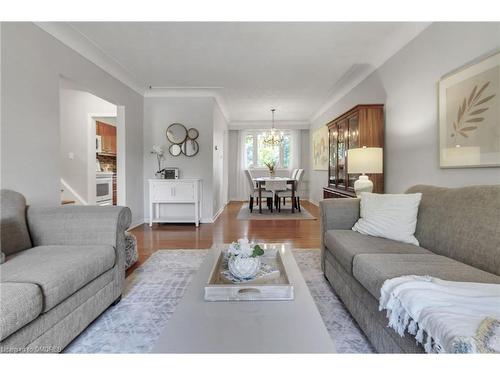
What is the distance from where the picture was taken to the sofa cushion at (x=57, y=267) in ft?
4.13

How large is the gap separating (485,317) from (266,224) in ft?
13.4

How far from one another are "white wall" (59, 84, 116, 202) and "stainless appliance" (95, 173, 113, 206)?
39 cm

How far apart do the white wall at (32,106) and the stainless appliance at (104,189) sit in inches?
128

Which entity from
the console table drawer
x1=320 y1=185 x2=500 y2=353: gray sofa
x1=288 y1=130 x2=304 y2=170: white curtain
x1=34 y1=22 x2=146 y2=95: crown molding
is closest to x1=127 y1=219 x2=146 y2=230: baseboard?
the console table drawer

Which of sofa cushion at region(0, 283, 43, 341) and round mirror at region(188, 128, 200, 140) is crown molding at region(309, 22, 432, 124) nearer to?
round mirror at region(188, 128, 200, 140)

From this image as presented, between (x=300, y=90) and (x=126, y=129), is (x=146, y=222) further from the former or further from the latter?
(x=300, y=90)

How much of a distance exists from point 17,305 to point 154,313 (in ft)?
2.88

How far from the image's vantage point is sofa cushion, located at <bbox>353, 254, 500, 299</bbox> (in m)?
1.30

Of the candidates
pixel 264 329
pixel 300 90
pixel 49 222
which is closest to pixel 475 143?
pixel 264 329

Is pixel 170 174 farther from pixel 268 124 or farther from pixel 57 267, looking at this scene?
pixel 268 124

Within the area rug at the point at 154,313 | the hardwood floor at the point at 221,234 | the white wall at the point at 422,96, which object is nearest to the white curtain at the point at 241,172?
the hardwood floor at the point at 221,234

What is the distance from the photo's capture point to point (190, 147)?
516 centimetres

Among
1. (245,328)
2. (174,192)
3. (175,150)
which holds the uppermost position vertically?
(175,150)

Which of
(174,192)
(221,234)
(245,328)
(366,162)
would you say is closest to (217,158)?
(174,192)
